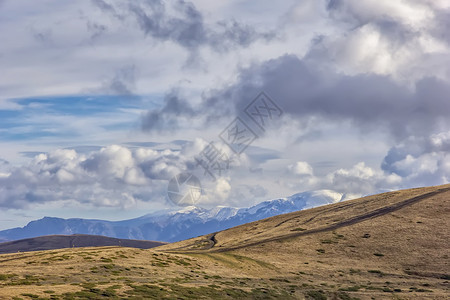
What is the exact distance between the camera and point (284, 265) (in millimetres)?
115750

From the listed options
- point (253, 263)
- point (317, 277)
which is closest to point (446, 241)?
point (317, 277)

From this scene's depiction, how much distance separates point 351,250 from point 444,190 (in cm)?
7598

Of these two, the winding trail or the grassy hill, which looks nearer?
the grassy hill

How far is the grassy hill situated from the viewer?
77062mm

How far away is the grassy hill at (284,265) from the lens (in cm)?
A: 7706

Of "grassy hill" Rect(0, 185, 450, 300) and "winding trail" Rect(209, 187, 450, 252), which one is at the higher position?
"winding trail" Rect(209, 187, 450, 252)

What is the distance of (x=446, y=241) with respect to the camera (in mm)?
135625

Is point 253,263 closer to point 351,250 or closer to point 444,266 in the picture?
point 351,250

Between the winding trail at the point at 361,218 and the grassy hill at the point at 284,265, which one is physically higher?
the winding trail at the point at 361,218

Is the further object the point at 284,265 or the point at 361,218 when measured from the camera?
the point at 361,218

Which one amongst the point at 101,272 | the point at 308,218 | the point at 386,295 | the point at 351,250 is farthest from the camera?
the point at 308,218

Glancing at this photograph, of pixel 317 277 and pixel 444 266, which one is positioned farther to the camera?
pixel 444 266

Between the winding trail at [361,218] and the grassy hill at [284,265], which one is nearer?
the grassy hill at [284,265]

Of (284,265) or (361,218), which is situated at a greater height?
(361,218)
